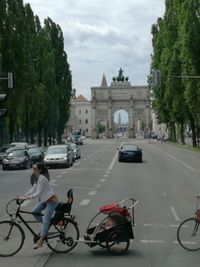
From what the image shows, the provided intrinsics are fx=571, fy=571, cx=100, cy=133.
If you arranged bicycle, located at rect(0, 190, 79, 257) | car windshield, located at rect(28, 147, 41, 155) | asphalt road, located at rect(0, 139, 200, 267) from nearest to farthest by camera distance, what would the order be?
asphalt road, located at rect(0, 139, 200, 267), bicycle, located at rect(0, 190, 79, 257), car windshield, located at rect(28, 147, 41, 155)

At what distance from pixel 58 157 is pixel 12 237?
1139 inches

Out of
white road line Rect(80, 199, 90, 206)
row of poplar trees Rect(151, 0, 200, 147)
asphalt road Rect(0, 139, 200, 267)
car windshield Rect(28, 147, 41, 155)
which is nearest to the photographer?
asphalt road Rect(0, 139, 200, 267)

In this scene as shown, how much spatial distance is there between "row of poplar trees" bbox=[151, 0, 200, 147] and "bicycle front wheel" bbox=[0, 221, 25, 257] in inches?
1261

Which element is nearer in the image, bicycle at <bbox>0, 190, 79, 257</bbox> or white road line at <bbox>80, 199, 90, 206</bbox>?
bicycle at <bbox>0, 190, 79, 257</bbox>

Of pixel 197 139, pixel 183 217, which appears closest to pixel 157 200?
pixel 183 217

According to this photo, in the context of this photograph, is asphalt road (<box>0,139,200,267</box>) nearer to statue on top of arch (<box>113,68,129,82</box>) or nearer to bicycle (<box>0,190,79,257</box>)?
bicycle (<box>0,190,79,257</box>)

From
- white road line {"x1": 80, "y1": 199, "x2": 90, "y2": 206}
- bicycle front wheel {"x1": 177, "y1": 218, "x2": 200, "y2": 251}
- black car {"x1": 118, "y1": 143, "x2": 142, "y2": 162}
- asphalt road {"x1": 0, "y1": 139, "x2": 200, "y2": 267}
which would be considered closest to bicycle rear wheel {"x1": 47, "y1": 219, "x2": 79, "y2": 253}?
asphalt road {"x1": 0, "y1": 139, "x2": 200, "y2": 267}

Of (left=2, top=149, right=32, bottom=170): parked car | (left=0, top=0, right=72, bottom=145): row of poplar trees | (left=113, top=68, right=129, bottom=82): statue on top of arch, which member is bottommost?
(left=2, top=149, right=32, bottom=170): parked car

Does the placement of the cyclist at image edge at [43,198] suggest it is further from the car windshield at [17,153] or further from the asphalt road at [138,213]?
the car windshield at [17,153]

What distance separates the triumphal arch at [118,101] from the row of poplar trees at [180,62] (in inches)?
2881

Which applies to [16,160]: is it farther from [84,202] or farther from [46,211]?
[46,211]

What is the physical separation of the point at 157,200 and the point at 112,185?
603 cm

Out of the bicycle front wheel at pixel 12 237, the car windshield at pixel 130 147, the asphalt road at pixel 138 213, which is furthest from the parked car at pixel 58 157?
the bicycle front wheel at pixel 12 237

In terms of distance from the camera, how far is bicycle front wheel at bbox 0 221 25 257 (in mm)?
9961
